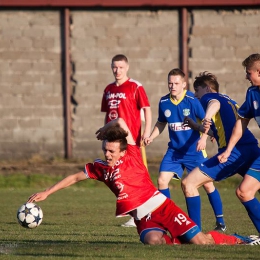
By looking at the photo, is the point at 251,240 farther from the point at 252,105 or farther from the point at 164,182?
the point at 164,182

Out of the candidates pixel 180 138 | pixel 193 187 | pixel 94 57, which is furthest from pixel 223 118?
pixel 94 57

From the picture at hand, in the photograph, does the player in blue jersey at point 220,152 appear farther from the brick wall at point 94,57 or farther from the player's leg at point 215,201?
the brick wall at point 94,57

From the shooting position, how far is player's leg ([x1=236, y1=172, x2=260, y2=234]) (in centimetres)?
856

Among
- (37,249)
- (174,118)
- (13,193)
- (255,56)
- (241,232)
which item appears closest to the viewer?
(37,249)

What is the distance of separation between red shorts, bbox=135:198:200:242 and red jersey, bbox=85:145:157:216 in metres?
0.18

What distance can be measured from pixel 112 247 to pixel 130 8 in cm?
1067

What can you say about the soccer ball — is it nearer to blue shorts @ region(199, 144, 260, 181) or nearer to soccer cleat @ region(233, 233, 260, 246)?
blue shorts @ region(199, 144, 260, 181)

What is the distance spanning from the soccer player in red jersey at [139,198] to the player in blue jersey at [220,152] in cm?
105

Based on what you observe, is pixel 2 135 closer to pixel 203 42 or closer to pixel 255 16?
pixel 203 42

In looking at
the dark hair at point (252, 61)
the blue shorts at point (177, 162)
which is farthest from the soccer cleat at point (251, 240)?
the blue shorts at point (177, 162)

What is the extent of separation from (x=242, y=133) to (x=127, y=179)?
1.42 meters

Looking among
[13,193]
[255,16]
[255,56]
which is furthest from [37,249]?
[255,16]

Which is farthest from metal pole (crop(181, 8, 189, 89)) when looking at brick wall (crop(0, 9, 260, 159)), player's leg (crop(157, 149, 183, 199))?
player's leg (crop(157, 149, 183, 199))

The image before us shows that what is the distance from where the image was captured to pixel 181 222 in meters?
8.22
